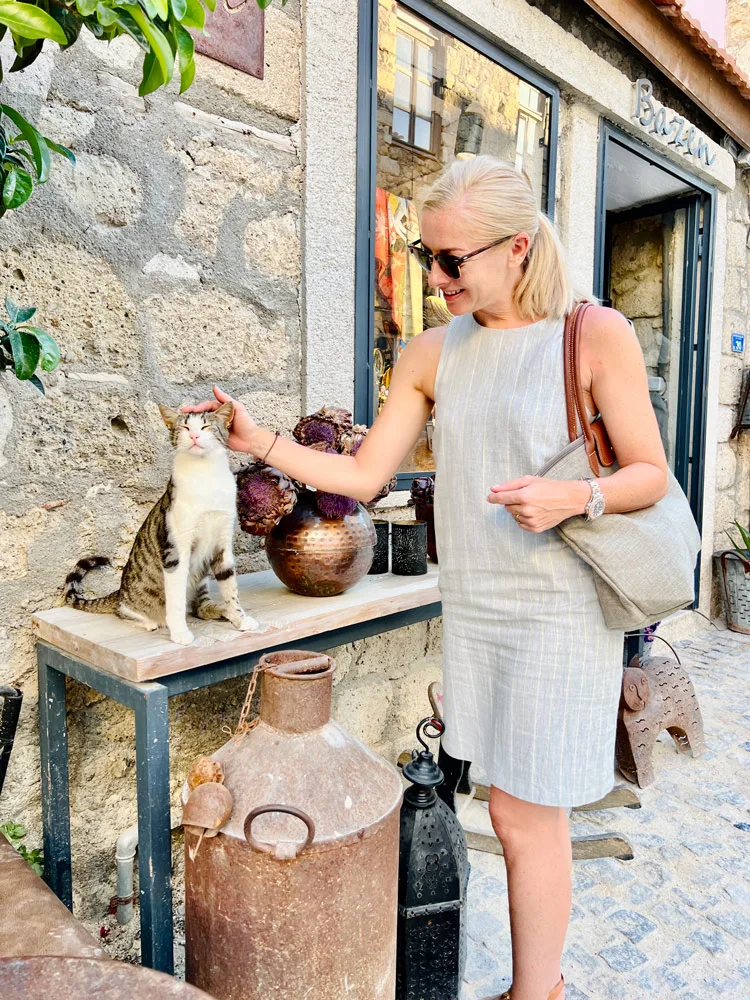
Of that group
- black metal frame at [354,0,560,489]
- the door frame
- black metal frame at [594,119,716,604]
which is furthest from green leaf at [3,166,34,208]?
black metal frame at [594,119,716,604]

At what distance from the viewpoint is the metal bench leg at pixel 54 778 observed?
185cm

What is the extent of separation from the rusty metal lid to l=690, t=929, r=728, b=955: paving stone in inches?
74.8

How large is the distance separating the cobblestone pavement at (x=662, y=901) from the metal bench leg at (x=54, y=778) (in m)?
1.16

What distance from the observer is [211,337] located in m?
2.27

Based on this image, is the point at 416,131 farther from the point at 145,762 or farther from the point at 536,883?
the point at 536,883

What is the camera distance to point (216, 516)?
1.70m

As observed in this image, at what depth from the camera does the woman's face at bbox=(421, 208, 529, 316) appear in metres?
1.51

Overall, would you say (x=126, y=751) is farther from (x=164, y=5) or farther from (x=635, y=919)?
(x=164, y=5)

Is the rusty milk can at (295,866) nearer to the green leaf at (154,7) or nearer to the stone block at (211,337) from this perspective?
the stone block at (211,337)

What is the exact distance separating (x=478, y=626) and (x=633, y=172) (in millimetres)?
4261

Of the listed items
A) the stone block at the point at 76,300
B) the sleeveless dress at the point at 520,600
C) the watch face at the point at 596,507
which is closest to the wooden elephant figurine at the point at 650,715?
the sleeveless dress at the point at 520,600

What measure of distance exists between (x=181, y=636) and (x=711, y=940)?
187cm

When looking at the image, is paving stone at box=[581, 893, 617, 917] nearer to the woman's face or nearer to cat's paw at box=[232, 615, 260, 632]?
cat's paw at box=[232, 615, 260, 632]

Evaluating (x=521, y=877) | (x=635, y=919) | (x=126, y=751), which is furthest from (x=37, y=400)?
(x=635, y=919)
